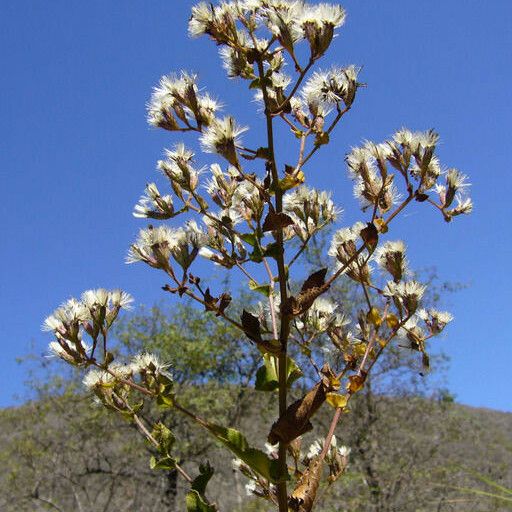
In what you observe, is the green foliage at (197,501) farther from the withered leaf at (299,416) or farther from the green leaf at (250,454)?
the withered leaf at (299,416)

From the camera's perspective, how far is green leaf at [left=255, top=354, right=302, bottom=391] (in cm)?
189

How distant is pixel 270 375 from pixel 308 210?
0.54 metres

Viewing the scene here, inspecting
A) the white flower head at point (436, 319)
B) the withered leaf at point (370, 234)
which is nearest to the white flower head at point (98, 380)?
the withered leaf at point (370, 234)

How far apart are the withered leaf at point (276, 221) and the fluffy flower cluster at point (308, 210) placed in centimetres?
22

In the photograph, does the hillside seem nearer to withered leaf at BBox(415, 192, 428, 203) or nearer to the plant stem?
the plant stem

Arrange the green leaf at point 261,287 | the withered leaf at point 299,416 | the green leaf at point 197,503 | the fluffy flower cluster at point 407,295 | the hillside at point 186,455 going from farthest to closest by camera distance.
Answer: the hillside at point 186,455 < the green leaf at point 261,287 < the fluffy flower cluster at point 407,295 < the green leaf at point 197,503 < the withered leaf at point 299,416

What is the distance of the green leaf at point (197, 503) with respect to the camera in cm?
175

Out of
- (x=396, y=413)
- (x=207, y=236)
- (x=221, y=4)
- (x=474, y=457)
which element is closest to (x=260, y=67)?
(x=221, y=4)

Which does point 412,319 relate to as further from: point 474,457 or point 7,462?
point 474,457

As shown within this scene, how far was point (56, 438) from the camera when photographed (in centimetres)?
1717

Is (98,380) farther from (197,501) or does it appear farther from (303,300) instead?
(303,300)

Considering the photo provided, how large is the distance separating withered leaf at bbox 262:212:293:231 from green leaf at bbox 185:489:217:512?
2.55 feet

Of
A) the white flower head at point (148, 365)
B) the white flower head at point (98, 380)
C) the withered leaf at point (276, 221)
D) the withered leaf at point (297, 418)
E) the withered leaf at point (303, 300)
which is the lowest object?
the withered leaf at point (297, 418)

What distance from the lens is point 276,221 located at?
5.83 feet
